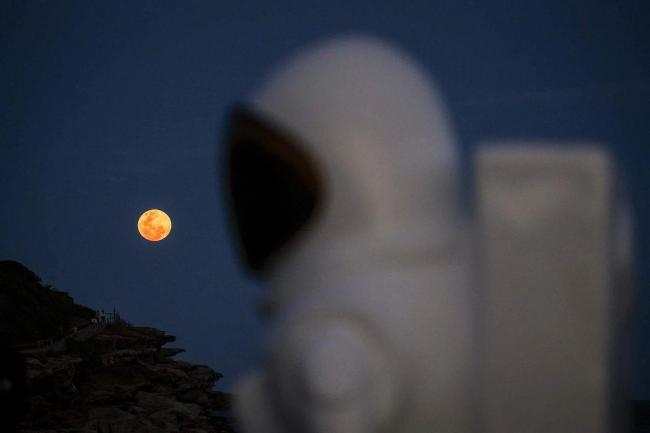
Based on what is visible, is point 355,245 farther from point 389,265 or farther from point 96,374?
point 96,374

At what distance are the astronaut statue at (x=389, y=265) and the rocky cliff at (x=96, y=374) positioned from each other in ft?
29.8

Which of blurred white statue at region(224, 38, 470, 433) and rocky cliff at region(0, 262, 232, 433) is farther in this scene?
rocky cliff at region(0, 262, 232, 433)

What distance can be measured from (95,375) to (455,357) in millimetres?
18918

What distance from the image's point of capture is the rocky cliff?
14577 mm

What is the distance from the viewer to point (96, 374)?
1862cm

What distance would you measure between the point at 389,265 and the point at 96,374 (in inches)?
745

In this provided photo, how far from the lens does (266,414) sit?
2658 millimetres

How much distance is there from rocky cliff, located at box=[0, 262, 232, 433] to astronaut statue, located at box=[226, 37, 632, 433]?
909 cm

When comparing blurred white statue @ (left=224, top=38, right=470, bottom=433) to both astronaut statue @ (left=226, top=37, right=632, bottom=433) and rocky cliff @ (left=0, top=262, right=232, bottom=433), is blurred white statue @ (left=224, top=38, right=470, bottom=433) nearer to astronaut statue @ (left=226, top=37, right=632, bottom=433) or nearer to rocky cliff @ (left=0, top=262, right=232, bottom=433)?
astronaut statue @ (left=226, top=37, right=632, bottom=433)

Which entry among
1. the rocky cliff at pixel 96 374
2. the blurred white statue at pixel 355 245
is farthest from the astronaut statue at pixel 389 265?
the rocky cliff at pixel 96 374

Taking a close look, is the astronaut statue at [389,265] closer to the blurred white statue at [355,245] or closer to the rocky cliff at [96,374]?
the blurred white statue at [355,245]

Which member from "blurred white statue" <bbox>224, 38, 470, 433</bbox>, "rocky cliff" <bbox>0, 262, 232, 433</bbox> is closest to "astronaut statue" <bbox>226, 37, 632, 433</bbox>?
"blurred white statue" <bbox>224, 38, 470, 433</bbox>

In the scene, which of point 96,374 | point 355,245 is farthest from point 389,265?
point 96,374

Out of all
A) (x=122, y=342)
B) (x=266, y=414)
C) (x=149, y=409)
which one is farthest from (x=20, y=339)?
(x=266, y=414)
